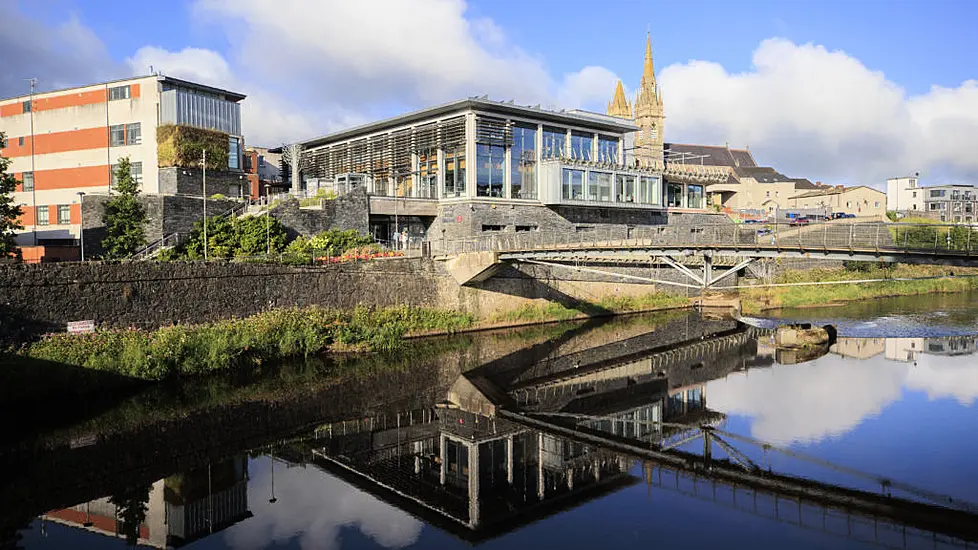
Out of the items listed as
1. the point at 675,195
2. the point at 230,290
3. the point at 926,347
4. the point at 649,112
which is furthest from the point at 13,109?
the point at 649,112

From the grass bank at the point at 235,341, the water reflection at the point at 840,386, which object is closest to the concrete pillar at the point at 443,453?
the water reflection at the point at 840,386

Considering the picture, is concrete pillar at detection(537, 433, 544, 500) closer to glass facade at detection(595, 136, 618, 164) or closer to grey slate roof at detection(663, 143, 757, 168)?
glass facade at detection(595, 136, 618, 164)

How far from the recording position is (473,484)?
15898mm

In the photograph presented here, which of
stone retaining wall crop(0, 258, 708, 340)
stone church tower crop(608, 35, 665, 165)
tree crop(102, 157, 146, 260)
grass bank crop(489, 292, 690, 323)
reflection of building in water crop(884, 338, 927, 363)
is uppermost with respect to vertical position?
stone church tower crop(608, 35, 665, 165)

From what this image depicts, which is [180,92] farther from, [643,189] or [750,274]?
[750,274]

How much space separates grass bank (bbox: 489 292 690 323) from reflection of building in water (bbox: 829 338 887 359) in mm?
13381

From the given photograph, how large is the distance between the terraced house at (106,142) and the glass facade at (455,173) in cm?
1362

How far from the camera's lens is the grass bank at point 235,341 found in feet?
75.3

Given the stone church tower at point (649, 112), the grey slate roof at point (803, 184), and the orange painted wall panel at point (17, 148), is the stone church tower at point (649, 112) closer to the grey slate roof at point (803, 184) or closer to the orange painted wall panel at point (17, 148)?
the grey slate roof at point (803, 184)

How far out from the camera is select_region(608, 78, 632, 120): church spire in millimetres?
102375

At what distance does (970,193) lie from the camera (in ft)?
347

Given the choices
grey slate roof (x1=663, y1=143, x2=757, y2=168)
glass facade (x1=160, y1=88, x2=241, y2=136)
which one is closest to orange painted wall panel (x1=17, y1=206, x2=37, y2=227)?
glass facade (x1=160, y1=88, x2=241, y2=136)

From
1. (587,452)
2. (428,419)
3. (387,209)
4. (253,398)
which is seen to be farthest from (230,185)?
(587,452)

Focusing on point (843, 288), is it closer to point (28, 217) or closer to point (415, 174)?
point (415, 174)
